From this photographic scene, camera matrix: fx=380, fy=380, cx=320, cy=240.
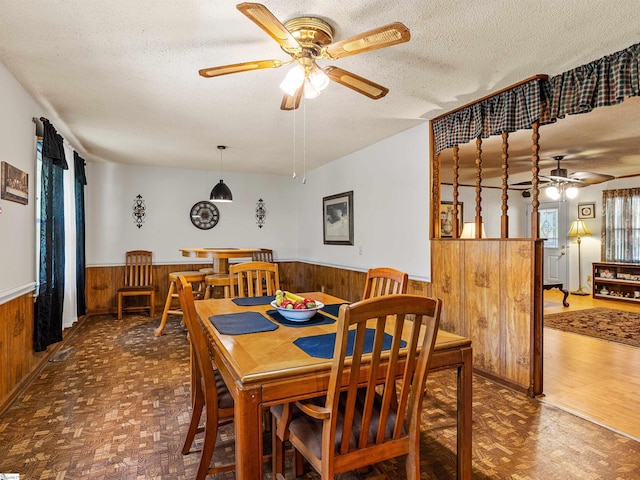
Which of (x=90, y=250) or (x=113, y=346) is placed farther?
(x=90, y=250)

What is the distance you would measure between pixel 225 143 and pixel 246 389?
3.78 m

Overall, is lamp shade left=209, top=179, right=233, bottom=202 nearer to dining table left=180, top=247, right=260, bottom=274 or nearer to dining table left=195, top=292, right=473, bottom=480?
dining table left=180, top=247, right=260, bottom=274

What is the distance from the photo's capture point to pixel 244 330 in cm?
184

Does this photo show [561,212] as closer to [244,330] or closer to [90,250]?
[244,330]

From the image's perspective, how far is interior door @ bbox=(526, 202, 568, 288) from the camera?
25.4 ft

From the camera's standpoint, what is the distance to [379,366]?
135 centimetres

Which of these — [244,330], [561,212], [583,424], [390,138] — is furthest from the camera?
[561,212]

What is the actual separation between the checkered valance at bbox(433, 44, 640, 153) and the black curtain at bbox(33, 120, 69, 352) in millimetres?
3510

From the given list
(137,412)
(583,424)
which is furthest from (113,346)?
(583,424)

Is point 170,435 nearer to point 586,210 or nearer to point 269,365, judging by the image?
point 269,365

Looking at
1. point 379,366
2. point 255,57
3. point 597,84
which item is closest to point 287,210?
point 255,57

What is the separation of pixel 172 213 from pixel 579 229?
7416 mm

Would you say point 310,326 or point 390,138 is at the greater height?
point 390,138

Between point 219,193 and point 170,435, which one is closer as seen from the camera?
point 170,435
